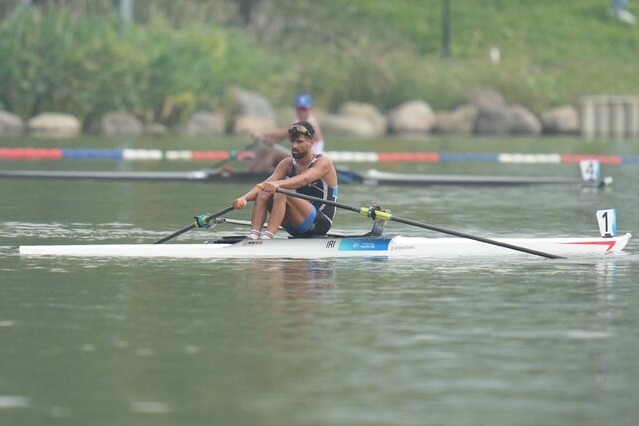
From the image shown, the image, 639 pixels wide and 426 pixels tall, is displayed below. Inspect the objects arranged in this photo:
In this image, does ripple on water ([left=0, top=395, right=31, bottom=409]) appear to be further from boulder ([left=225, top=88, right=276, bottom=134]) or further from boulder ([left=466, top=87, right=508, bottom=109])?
boulder ([left=466, top=87, right=508, bottom=109])

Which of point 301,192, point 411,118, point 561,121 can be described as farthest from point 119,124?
point 301,192

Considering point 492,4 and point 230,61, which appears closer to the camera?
point 230,61

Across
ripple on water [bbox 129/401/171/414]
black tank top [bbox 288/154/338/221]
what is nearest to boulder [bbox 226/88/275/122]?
black tank top [bbox 288/154/338/221]

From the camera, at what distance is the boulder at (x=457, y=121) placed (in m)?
62.2

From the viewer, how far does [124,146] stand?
4541 centimetres

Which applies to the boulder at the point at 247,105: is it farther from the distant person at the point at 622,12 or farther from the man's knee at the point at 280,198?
the man's knee at the point at 280,198

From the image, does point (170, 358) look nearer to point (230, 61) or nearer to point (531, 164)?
point (531, 164)

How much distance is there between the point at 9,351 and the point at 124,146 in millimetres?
33498

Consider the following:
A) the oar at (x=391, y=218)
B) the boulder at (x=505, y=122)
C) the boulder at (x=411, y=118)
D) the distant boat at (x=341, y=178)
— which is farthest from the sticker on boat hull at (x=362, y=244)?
the boulder at (x=505, y=122)

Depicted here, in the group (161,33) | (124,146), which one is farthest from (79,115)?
(124,146)

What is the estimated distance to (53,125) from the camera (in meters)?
53.0

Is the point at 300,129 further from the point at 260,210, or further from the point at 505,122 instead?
the point at 505,122

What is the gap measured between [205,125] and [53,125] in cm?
496

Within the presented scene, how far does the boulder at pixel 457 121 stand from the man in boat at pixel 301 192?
43.2 m
